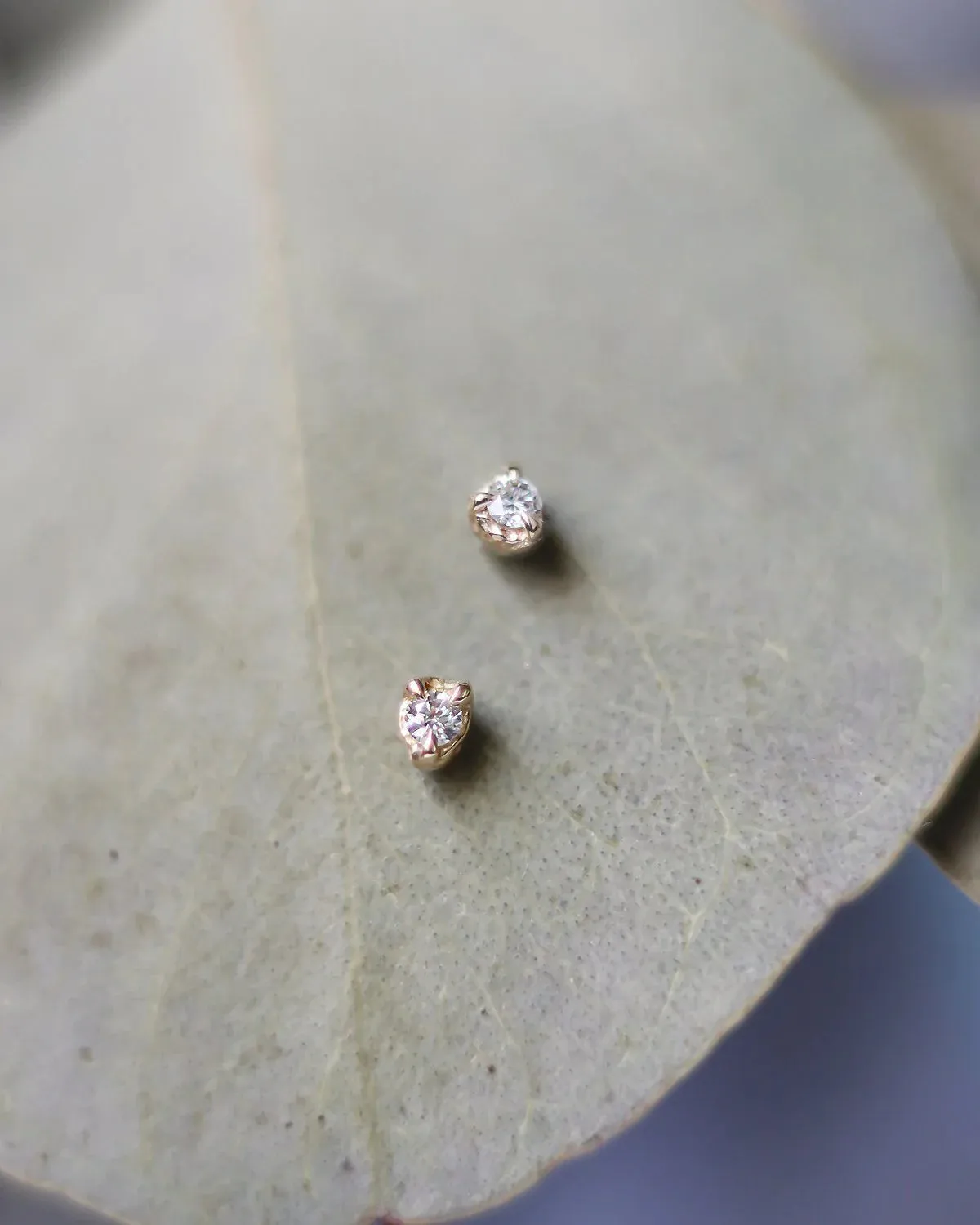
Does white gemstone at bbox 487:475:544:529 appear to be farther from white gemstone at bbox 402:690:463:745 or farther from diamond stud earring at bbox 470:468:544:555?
white gemstone at bbox 402:690:463:745

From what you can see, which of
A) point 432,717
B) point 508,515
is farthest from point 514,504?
point 432,717

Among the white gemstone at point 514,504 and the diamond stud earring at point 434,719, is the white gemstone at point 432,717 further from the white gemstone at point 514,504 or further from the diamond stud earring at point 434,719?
the white gemstone at point 514,504

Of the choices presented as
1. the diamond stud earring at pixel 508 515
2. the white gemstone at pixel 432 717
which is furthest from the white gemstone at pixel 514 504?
the white gemstone at pixel 432 717

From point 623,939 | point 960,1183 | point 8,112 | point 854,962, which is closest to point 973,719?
point 623,939

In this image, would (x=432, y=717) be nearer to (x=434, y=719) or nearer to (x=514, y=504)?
(x=434, y=719)

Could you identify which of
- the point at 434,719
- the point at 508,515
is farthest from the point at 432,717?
the point at 508,515

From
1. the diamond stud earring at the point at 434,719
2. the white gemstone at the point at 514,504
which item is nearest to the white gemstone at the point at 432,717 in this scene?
the diamond stud earring at the point at 434,719

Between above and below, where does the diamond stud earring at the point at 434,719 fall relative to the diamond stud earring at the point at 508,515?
below

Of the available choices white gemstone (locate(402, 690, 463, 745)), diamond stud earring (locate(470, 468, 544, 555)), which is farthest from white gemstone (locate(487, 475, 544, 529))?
white gemstone (locate(402, 690, 463, 745))
